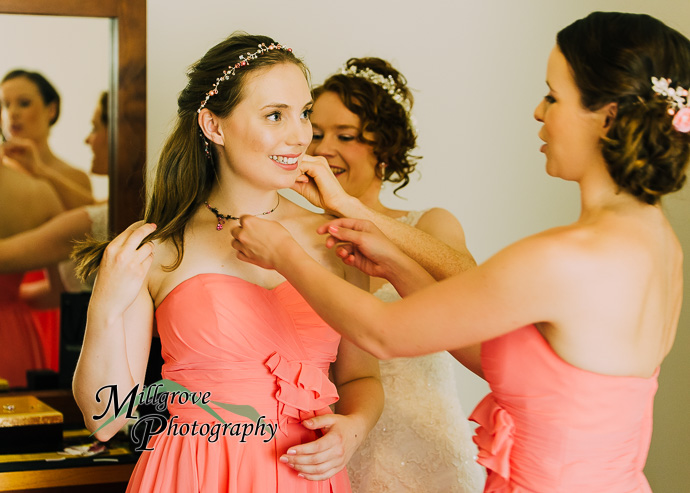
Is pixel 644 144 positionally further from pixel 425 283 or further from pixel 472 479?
pixel 472 479

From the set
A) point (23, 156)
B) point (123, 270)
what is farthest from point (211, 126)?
point (23, 156)

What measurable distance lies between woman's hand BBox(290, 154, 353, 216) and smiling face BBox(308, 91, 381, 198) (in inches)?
22.3

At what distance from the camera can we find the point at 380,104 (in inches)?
104

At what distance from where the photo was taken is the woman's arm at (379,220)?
201 centimetres

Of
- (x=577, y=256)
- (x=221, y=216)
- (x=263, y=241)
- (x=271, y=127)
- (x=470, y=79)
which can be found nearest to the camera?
(x=577, y=256)

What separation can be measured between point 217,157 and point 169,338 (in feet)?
1.63

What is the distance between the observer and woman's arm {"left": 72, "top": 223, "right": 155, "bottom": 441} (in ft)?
5.50

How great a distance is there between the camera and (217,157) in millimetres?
2004

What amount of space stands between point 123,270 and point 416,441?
107 cm

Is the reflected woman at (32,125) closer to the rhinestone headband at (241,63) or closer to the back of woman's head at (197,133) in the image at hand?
the back of woman's head at (197,133)

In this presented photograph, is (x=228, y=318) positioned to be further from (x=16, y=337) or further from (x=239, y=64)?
(x=16, y=337)

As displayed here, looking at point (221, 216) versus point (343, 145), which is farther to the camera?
point (343, 145)

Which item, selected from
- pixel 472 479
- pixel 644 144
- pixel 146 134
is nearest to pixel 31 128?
pixel 146 134

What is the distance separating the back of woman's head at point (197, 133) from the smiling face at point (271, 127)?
1.1 inches
